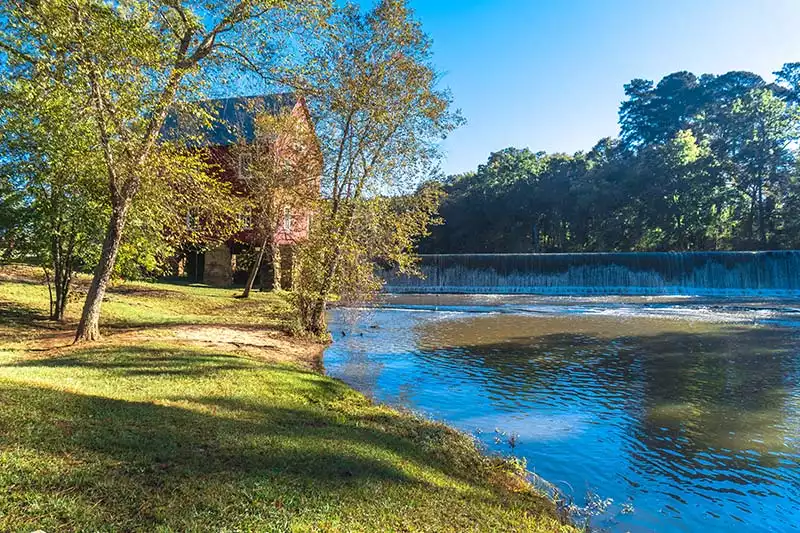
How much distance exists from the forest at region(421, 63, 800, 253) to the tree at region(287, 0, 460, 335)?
108ft

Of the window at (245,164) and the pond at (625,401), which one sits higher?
the window at (245,164)

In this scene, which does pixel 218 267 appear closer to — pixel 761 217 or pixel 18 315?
pixel 18 315

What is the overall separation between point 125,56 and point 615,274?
111 ft

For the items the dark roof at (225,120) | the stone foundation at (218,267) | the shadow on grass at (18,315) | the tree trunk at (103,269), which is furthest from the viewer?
the stone foundation at (218,267)

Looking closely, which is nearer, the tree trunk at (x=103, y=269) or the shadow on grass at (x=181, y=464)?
the shadow on grass at (x=181, y=464)

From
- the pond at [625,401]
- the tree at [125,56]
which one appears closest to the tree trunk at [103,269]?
the tree at [125,56]

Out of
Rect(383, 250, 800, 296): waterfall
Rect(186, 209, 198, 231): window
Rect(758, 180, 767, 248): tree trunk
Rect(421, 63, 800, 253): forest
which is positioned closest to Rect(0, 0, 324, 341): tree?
Rect(186, 209, 198, 231): window

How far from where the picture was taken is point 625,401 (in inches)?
361

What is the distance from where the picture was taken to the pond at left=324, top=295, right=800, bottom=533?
18.2 ft

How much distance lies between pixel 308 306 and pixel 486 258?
82.7 ft

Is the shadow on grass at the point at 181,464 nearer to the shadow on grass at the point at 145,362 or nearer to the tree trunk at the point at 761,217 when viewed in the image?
the shadow on grass at the point at 145,362

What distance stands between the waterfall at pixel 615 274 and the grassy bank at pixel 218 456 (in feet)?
95.7

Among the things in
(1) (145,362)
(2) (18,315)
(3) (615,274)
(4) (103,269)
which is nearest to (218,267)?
(2) (18,315)

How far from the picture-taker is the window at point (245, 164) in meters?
20.7
